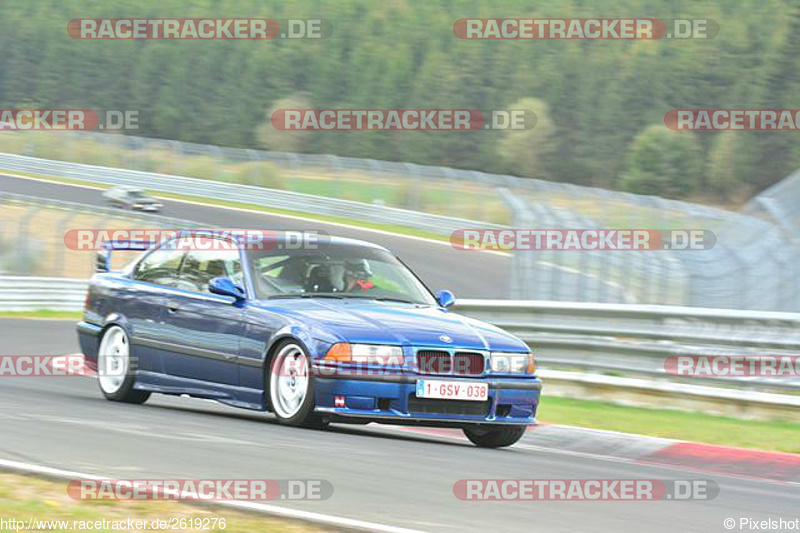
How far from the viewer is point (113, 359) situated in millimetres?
11047

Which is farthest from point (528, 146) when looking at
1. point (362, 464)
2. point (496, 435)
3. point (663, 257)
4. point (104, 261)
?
point (362, 464)

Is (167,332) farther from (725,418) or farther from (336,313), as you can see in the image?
(725,418)

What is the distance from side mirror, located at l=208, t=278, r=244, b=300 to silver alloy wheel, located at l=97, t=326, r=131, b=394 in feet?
4.47

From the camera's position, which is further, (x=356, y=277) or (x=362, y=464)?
(x=356, y=277)

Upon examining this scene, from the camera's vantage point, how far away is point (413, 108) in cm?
8638

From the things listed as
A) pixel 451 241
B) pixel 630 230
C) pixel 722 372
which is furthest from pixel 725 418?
pixel 451 241

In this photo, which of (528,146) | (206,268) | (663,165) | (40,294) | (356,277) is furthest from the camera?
(528,146)

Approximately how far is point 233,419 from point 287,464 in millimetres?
2864

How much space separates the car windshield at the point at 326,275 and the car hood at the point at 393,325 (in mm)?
185

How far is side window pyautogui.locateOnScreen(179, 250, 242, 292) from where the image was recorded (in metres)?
10.1

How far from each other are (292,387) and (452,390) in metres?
1.02

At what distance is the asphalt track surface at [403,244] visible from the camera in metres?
33.9

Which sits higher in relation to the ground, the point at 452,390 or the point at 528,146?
the point at 528,146

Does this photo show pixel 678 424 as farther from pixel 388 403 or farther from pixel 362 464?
pixel 362 464
